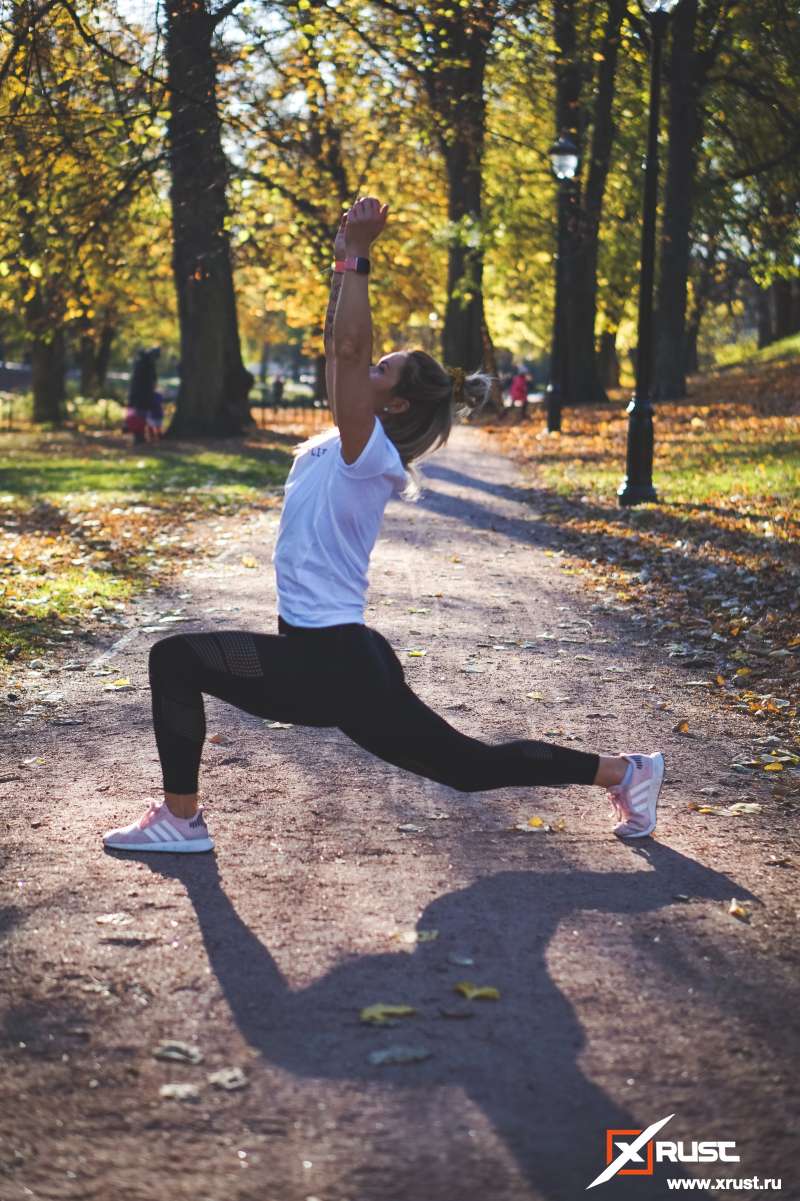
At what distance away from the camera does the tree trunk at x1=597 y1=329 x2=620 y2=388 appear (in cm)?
4881

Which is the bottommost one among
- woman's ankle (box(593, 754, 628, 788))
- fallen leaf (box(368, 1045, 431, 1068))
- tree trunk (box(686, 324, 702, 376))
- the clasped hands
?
fallen leaf (box(368, 1045, 431, 1068))

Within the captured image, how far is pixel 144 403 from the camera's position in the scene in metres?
27.5

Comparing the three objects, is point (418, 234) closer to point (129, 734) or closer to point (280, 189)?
point (280, 189)

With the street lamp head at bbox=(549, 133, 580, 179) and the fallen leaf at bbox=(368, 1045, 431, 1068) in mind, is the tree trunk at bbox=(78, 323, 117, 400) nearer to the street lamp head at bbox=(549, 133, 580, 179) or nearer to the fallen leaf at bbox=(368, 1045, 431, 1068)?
the street lamp head at bbox=(549, 133, 580, 179)

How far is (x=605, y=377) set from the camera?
50.4m

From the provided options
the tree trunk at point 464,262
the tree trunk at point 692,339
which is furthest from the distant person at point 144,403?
the tree trunk at point 692,339

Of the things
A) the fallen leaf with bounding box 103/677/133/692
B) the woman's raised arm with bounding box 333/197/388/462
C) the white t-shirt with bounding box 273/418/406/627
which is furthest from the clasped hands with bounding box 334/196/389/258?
the fallen leaf with bounding box 103/677/133/692

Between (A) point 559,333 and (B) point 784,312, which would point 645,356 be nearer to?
(A) point 559,333

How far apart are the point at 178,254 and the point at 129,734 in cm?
2093

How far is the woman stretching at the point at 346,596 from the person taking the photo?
13.3 feet

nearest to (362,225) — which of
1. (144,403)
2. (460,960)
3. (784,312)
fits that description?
(460,960)

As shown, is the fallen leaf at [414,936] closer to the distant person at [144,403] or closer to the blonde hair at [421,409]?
the blonde hair at [421,409]

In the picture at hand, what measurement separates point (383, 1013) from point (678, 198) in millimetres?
25519

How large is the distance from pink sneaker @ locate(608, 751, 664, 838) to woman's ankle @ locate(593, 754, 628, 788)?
1.4 inches
